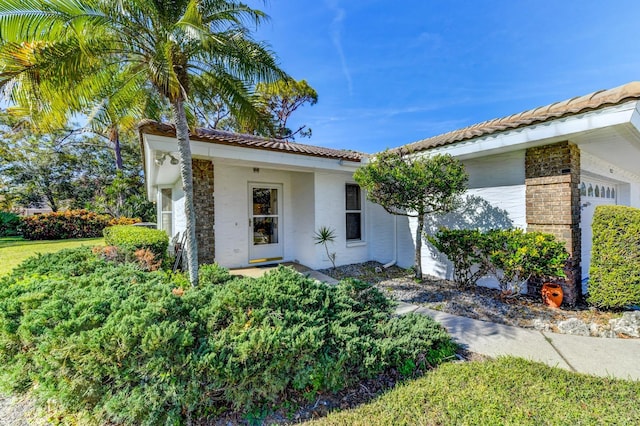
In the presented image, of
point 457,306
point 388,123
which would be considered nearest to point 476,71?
point 388,123

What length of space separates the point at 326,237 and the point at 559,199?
18.4ft

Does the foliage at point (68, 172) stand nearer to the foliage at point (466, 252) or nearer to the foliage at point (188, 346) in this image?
the foliage at point (188, 346)

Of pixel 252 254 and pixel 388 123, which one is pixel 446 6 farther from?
pixel 252 254

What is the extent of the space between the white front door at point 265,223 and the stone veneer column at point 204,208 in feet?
5.11

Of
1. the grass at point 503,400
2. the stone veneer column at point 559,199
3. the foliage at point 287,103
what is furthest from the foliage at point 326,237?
the foliage at point 287,103

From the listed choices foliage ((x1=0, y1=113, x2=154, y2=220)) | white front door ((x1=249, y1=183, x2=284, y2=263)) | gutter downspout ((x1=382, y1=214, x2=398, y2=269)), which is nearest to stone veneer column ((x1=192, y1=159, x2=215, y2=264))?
white front door ((x1=249, y1=183, x2=284, y2=263))

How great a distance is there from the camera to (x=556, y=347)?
3705mm

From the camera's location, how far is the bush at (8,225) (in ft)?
58.5

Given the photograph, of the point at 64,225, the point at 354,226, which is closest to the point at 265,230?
the point at 354,226

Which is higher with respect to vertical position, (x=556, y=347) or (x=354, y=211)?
(x=354, y=211)

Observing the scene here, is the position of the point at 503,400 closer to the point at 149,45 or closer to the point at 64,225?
the point at 149,45

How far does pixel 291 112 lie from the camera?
72.9ft

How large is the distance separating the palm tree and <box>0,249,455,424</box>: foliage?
7.56 feet

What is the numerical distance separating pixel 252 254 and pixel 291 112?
54.9 feet
